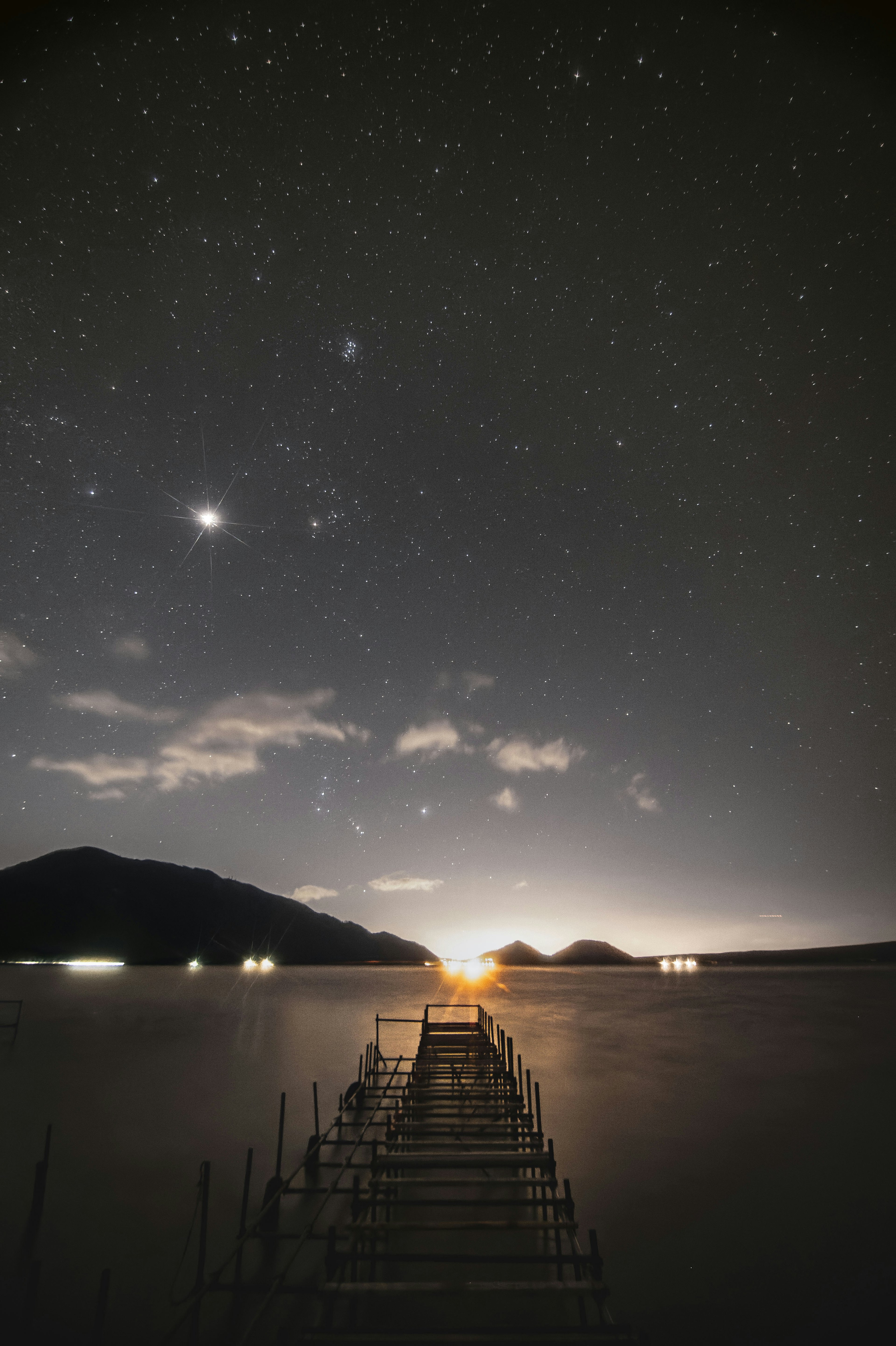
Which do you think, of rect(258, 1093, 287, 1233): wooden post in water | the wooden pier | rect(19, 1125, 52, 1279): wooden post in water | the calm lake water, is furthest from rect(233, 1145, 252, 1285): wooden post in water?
rect(19, 1125, 52, 1279): wooden post in water

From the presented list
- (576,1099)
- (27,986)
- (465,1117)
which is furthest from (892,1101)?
(27,986)

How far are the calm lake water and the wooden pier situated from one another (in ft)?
6.65

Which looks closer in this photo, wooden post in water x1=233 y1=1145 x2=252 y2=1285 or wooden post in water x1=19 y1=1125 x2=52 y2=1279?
wooden post in water x1=233 y1=1145 x2=252 y2=1285

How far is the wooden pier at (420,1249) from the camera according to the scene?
31.1 feet

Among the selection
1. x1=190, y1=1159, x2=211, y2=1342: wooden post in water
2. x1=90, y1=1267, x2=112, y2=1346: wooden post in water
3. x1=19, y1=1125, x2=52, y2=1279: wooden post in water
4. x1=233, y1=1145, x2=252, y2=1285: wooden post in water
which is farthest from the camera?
x1=19, y1=1125, x2=52, y2=1279: wooden post in water

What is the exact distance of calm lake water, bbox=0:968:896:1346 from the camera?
15195 millimetres

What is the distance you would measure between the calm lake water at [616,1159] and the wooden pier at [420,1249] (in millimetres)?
2027

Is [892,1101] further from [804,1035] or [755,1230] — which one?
[804,1035]

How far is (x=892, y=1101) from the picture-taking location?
4022 centimetres

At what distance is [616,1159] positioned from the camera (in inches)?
1059

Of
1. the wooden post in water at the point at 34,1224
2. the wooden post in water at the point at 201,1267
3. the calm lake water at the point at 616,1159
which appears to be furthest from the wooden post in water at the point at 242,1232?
the wooden post in water at the point at 34,1224

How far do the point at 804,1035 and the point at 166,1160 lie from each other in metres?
76.6

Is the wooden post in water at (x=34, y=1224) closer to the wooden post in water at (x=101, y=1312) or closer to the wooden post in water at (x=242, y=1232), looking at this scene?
the wooden post in water at (x=242, y=1232)

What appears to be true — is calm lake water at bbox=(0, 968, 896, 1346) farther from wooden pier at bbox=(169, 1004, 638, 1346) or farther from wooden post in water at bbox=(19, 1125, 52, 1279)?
wooden pier at bbox=(169, 1004, 638, 1346)
